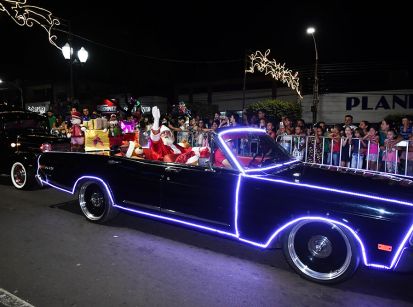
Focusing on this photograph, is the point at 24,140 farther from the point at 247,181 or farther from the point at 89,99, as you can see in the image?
the point at 89,99

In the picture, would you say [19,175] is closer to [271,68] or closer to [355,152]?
[355,152]

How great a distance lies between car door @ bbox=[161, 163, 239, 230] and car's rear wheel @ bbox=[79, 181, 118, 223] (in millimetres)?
1153

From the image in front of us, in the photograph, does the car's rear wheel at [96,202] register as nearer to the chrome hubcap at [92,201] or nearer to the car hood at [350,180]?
the chrome hubcap at [92,201]

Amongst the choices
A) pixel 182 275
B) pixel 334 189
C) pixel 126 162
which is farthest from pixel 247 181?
pixel 126 162

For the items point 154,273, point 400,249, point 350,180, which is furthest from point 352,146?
point 154,273

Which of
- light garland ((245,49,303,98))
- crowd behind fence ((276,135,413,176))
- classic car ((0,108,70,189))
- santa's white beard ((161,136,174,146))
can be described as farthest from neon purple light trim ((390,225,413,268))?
light garland ((245,49,303,98))

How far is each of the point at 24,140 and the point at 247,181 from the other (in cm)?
623

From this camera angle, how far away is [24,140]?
8.23m

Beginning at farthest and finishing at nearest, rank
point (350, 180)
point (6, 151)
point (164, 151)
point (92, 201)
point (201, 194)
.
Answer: point (6, 151) < point (92, 201) < point (164, 151) < point (201, 194) < point (350, 180)

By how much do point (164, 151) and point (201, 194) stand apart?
1.26 m

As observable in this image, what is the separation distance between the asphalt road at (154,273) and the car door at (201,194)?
1.59 ft

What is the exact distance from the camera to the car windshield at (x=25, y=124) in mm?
8625

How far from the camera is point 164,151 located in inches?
214

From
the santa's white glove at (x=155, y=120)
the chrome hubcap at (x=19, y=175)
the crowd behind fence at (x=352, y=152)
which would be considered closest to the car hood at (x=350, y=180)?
the santa's white glove at (x=155, y=120)
